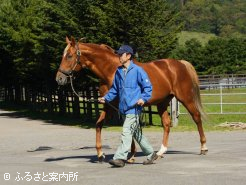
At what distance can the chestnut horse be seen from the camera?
1048 cm

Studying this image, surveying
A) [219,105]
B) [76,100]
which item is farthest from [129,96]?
[219,105]

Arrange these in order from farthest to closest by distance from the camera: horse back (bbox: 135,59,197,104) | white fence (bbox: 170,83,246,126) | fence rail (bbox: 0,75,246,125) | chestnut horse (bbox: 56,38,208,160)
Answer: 1. fence rail (bbox: 0,75,246,125)
2. white fence (bbox: 170,83,246,126)
3. horse back (bbox: 135,59,197,104)
4. chestnut horse (bbox: 56,38,208,160)

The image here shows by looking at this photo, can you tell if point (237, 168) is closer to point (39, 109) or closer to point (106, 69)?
point (106, 69)

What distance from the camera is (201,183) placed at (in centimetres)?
760

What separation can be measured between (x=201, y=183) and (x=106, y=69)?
12.1 feet

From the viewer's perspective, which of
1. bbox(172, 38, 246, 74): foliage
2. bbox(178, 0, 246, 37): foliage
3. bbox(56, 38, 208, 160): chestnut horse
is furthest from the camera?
bbox(178, 0, 246, 37): foliage

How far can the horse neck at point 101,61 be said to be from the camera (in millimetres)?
10477

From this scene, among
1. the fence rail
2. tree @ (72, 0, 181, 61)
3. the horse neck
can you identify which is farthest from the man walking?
Result: tree @ (72, 0, 181, 61)

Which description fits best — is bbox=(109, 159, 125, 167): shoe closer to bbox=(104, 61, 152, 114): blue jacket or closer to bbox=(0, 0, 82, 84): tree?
bbox=(104, 61, 152, 114): blue jacket

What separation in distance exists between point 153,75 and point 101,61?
111 cm

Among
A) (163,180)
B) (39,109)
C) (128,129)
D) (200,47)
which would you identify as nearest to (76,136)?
(128,129)

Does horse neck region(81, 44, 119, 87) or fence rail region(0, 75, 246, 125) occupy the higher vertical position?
horse neck region(81, 44, 119, 87)
